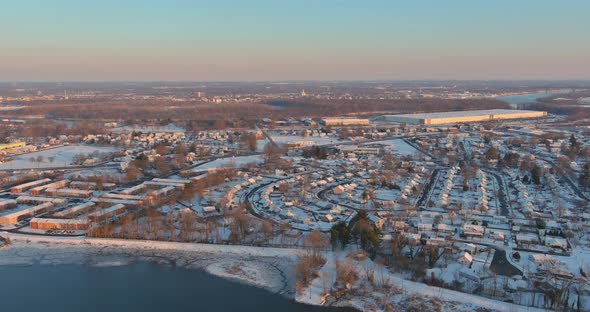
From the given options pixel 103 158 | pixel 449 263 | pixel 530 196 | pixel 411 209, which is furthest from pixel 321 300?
pixel 103 158

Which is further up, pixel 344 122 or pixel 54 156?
pixel 344 122

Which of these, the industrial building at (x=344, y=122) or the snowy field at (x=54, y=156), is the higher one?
the industrial building at (x=344, y=122)

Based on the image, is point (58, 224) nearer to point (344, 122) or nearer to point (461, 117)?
point (344, 122)

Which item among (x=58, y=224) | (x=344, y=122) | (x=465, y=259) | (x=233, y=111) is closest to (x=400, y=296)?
(x=465, y=259)

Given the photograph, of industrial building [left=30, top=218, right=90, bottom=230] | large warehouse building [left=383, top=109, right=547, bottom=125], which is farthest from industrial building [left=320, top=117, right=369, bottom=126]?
industrial building [left=30, top=218, right=90, bottom=230]

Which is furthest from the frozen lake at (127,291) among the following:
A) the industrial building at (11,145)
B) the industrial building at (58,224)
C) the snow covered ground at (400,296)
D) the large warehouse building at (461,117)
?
the large warehouse building at (461,117)

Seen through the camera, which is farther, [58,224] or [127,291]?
[58,224]

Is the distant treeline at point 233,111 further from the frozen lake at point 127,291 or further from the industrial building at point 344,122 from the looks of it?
the frozen lake at point 127,291
